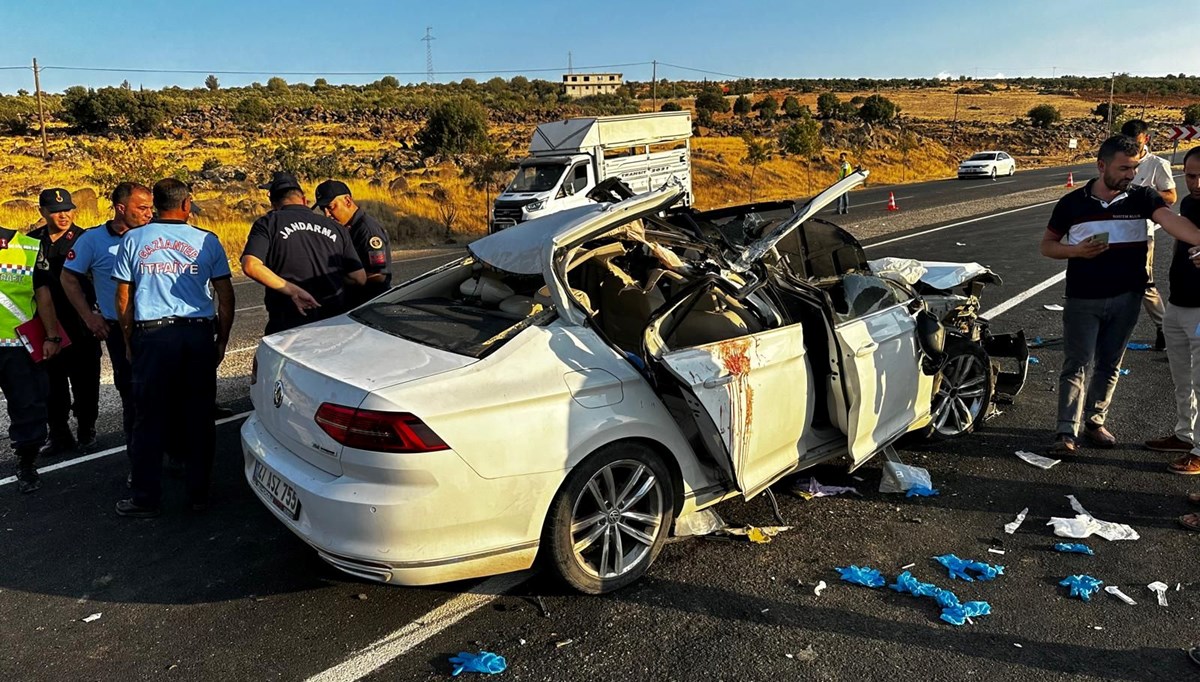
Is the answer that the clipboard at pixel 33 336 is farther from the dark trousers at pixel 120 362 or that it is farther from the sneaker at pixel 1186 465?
the sneaker at pixel 1186 465

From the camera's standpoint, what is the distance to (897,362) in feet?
14.6

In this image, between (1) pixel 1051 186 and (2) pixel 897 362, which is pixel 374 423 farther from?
(1) pixel 1051 186

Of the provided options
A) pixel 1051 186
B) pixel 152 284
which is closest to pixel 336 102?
pixel 1051 186

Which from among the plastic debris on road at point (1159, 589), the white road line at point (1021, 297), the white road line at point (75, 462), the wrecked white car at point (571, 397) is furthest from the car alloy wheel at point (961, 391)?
the white road line at point (75, 462)

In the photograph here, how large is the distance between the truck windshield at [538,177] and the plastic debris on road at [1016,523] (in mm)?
16247

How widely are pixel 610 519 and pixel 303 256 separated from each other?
2753mm

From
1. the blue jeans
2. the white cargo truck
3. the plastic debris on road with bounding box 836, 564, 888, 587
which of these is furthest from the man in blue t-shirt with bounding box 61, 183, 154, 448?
the white cargo truck

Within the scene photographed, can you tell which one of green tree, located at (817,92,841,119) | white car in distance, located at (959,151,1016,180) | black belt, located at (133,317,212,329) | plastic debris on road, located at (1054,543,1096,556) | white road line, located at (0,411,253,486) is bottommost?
white road line, located at (0,411,253,486)

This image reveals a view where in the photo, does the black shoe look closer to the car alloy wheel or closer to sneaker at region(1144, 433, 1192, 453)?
the car alloy wheel

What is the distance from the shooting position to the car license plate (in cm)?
320

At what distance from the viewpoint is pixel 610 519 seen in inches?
134

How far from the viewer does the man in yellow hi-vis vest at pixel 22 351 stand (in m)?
4.59

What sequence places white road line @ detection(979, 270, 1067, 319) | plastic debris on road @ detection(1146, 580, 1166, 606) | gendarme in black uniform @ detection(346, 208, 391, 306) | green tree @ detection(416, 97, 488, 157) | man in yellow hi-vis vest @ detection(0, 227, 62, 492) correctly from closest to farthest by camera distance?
plastic debris on road @ detection(1146, 580, 1166, 606) < man in yellow hi-vis vest @ detection(0, 227, 62, 492) < gendarme in black uniform @ detection(346, 208, 391, 306) < white road line @ detection(979, 270, 1067, 319) < green tree @ detection(416, 97, 488, 157)

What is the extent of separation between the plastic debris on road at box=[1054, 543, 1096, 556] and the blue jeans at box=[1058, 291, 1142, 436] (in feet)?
4.63
